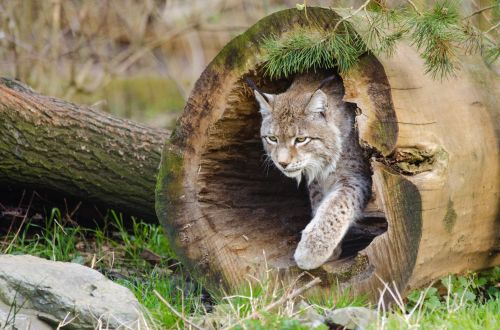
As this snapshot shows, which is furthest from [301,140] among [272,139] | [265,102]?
[265,102]

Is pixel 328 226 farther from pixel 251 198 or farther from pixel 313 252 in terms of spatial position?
pixel 251 198

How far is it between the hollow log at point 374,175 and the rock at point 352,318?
444mm

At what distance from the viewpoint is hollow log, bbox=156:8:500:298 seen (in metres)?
3.82

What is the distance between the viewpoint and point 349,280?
3.98 meters

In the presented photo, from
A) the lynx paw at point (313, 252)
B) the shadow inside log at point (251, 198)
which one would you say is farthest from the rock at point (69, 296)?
the lynx paw at point (313, 252)

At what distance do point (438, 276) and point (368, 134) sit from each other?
0.77m

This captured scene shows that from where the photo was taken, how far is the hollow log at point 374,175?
3816 mm

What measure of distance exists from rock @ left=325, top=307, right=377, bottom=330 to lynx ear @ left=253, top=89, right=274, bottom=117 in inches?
54.1

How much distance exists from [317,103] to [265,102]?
0.27 meters

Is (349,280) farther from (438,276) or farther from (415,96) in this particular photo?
(415,96)

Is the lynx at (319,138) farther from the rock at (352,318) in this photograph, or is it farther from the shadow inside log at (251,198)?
the rock at (352,318)

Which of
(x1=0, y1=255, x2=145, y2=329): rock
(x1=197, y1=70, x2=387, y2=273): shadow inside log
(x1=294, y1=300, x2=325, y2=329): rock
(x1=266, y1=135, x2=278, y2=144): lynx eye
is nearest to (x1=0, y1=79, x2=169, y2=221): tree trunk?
(x1=197, y1=70, x2=387, y2=273): shadow inside log

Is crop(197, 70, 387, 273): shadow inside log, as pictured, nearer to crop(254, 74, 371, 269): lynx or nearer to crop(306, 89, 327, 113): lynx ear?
crop(254, 74, 371, 269): lynx

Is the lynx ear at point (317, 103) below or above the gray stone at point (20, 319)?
above
